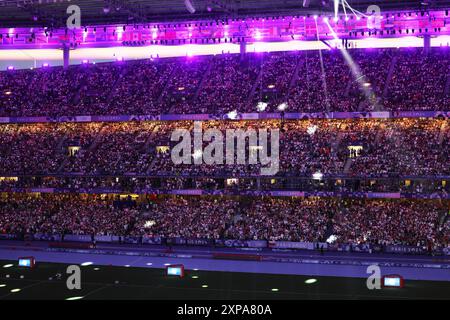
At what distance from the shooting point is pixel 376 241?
161 ft

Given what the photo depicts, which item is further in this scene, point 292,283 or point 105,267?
point 105,267

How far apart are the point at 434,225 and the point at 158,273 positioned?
75.2 feet

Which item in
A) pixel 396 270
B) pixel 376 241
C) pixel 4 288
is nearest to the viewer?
pixel 4 288
